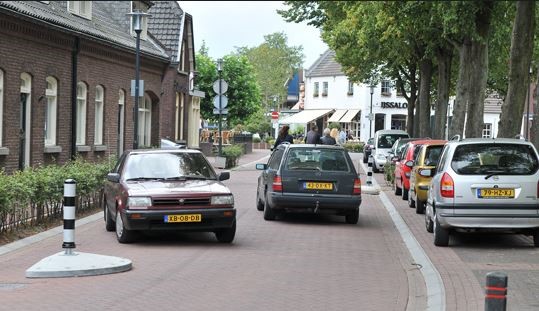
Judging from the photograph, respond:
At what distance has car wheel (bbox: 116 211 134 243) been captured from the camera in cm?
1295

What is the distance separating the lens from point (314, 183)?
1652 centimetres

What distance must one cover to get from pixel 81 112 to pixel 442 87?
13023mm

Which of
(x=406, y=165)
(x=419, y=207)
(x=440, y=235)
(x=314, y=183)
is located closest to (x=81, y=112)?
(x=406, y=165)

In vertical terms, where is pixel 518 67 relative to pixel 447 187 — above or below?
above

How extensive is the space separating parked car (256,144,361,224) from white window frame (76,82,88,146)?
12471 millimetres

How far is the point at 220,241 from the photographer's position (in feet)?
44.1

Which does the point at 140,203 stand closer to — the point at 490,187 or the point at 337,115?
the point at 490,187

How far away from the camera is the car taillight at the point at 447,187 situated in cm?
1305

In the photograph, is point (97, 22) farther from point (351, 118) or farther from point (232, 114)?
point (351, 118)

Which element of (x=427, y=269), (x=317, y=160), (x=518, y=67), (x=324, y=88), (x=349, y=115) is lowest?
(x=427, y=269)

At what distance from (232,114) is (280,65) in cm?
5879

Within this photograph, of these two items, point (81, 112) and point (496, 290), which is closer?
Result: point (496, 290)

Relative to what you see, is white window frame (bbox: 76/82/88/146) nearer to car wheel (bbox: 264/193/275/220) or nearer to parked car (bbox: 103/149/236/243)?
car wheel (bbox: 264/193/275/220)

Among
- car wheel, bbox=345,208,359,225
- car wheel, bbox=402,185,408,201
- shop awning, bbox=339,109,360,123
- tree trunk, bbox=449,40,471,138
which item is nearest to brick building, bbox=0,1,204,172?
car wheel, bbox=345,208,359,225
